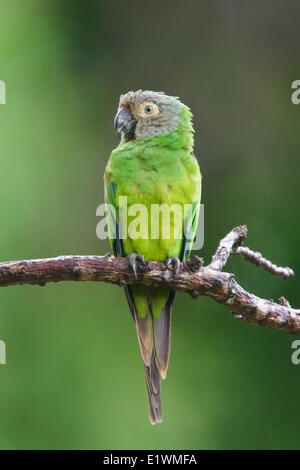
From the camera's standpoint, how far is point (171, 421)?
243 inches

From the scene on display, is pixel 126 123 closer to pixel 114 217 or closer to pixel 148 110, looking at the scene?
pixel 148 110

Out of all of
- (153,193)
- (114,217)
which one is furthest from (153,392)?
(153,193)

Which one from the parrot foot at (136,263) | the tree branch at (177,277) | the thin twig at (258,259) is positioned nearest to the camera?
the tree branch at (177,277)

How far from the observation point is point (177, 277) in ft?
10.6

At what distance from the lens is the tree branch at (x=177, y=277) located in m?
3.01

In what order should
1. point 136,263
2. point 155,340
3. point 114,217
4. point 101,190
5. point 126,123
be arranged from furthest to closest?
point 101,190, point 126,123, point 155,340, point 114,217, point 136,263

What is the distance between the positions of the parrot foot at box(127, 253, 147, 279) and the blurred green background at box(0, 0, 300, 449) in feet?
10.0

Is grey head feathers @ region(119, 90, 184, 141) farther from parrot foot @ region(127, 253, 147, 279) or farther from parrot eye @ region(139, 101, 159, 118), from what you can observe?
parrot foot @ region(127, 253, 147, 279)

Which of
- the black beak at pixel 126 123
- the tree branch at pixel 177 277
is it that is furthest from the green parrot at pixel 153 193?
the tree branch at pixel 177 277

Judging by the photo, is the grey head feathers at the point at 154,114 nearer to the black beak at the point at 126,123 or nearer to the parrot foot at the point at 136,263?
the black beak at the point at 126,123

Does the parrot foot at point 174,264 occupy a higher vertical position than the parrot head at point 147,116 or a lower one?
lower

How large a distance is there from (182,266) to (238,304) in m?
0.36

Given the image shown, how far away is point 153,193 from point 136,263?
501 mm

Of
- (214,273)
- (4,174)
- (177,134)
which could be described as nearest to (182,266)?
(214,273)
